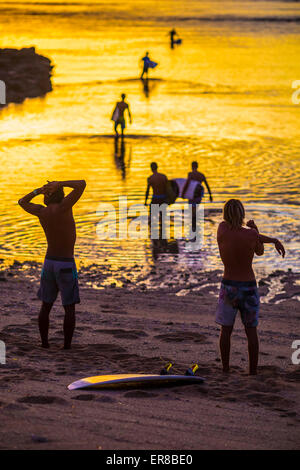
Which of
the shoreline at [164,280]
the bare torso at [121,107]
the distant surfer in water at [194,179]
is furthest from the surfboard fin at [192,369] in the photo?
the bare torso at [121,107]

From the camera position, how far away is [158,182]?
17.0 meters

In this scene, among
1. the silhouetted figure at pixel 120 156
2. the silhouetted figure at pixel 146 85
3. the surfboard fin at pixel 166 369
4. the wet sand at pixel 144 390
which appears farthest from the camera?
the silhouetted figure at pixel 146 85

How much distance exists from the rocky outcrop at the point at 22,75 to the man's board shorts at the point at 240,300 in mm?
32032

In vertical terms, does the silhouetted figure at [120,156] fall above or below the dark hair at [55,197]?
above

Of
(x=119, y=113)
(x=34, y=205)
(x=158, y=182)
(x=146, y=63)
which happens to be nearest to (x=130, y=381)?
(x=34, y=205)

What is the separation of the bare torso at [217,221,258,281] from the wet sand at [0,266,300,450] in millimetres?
968

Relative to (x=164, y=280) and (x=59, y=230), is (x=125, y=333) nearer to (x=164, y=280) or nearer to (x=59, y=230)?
(x=59, y=230)

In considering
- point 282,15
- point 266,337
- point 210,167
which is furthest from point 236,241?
point 282,15

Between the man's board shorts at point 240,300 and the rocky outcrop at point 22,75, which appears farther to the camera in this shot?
the rocky outcrop at point 22,75

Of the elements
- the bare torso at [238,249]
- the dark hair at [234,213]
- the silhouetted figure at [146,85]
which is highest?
the silhouetted figure at [146,85]

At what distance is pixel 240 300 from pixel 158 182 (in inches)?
376

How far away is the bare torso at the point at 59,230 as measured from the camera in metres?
8.17

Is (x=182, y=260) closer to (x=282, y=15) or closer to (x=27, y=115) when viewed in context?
(x=27, y=115)

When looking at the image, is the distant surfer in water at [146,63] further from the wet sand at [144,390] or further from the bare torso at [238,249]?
the bare torso at [238,249]
